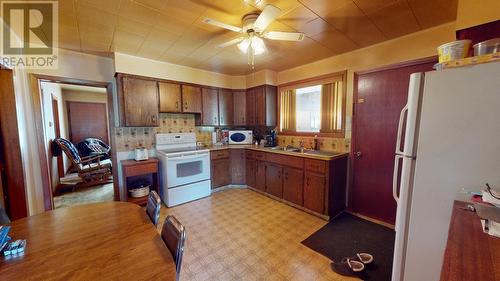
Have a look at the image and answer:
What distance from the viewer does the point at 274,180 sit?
3.42 m

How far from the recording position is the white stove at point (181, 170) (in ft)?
10.3

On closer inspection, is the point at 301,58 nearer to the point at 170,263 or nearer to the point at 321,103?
the point at 321,103

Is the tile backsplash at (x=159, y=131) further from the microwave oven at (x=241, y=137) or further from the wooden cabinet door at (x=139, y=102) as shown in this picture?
the microwave oven at (x=241, y=137)

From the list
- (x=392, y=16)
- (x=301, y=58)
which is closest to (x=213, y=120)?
(x=301, y=58)

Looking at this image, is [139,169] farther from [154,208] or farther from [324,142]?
[324,142]

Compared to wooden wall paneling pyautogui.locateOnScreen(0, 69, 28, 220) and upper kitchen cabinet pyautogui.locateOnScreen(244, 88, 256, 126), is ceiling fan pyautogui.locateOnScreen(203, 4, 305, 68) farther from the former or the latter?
wooden wall paneling pyautogui.locateOnScreen(0, 69, 28, 220)

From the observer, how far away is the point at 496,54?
1.02m

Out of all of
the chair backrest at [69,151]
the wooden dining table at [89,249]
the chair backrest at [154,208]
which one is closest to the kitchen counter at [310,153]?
the chair backrest at [154,208]

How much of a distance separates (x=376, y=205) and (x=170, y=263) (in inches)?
110

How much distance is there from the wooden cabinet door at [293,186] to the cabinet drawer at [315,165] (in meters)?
0.17

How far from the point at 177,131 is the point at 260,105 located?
175 centimetres

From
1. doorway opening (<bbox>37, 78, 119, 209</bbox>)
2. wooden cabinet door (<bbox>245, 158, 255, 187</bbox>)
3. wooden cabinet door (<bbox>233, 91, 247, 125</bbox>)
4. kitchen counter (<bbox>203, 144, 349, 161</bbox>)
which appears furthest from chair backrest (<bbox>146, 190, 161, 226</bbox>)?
wooden cabinet door (<bbox>233, 91, 247, 125</bbox>)

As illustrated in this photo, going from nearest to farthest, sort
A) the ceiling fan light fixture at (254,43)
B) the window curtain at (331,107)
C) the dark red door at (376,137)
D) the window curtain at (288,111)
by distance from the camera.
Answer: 1. the ceiling fan light fixture at (254,43)
2. the dark red door at (376,137)
3. the window curtain at (331,107)
4. the window curtain at (288,111)

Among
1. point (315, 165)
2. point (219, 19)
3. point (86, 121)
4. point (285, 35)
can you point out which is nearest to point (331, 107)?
point (315, 165)
